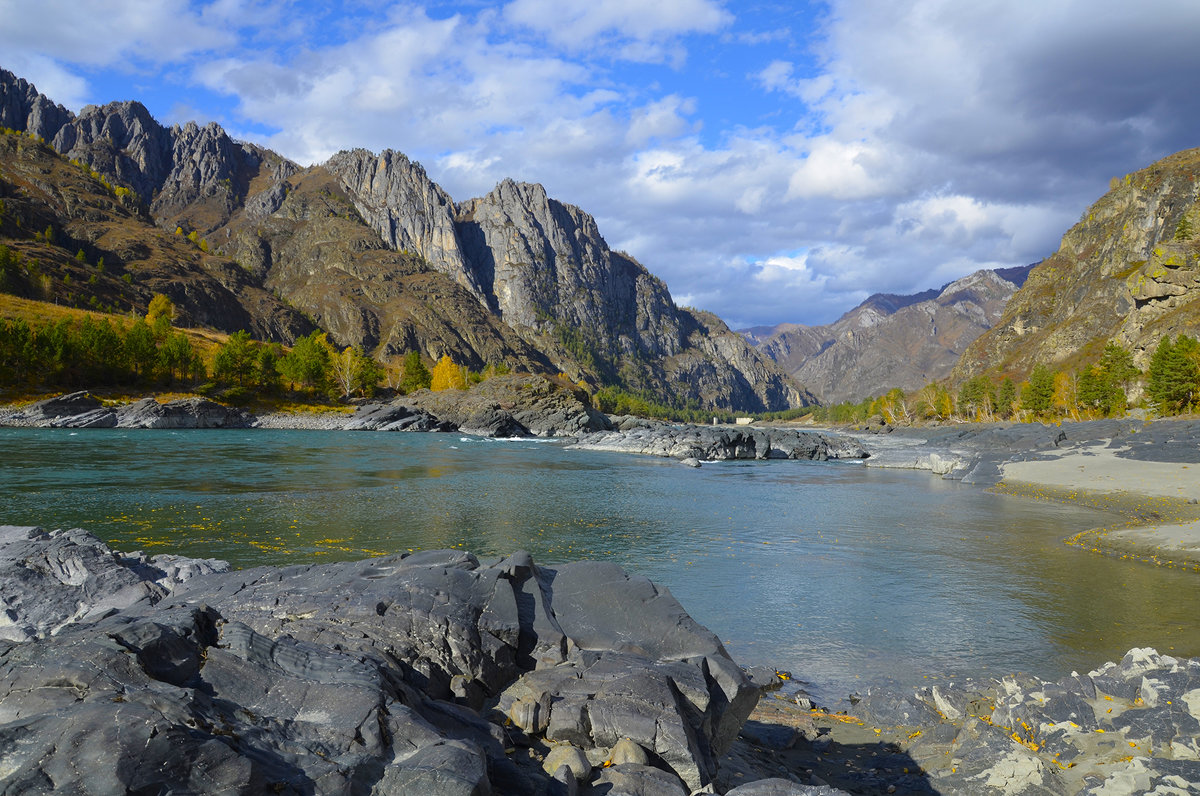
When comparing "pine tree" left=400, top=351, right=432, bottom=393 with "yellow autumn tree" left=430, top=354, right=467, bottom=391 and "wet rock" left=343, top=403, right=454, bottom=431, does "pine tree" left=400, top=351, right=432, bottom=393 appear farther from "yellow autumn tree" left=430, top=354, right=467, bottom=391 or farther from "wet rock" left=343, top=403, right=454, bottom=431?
"wet rock" left=343, top=403, right=454, bottom=431

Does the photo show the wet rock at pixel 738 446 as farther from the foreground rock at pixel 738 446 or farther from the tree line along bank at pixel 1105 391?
the tree line along bank at pixel 1105 391

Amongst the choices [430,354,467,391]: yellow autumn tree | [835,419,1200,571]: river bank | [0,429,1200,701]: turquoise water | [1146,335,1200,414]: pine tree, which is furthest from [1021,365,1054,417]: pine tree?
[430,354,467,391]: yellow autumn tree

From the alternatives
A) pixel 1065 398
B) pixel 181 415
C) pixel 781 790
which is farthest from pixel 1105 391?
pixel 181 415

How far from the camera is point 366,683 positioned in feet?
26.0

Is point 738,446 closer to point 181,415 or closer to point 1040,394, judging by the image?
point 1040,394

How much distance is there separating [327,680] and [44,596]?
377 inches

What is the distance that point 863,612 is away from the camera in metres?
19.6

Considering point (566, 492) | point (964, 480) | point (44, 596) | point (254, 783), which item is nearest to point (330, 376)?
point (566, 492)

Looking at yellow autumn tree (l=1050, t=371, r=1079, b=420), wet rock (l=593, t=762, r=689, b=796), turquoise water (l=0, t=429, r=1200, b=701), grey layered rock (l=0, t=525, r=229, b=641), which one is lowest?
turquoise water (l=0, t=429, r=1200, b=701)

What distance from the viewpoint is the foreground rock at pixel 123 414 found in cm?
9062

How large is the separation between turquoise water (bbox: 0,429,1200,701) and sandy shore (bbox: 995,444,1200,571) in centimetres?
202

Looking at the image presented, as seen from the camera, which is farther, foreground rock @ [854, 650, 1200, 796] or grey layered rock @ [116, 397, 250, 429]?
grey layered rock @ [116, 397, 250, 429]

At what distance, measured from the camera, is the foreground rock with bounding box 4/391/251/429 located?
90625 millimetres

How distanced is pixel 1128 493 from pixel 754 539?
102ft
